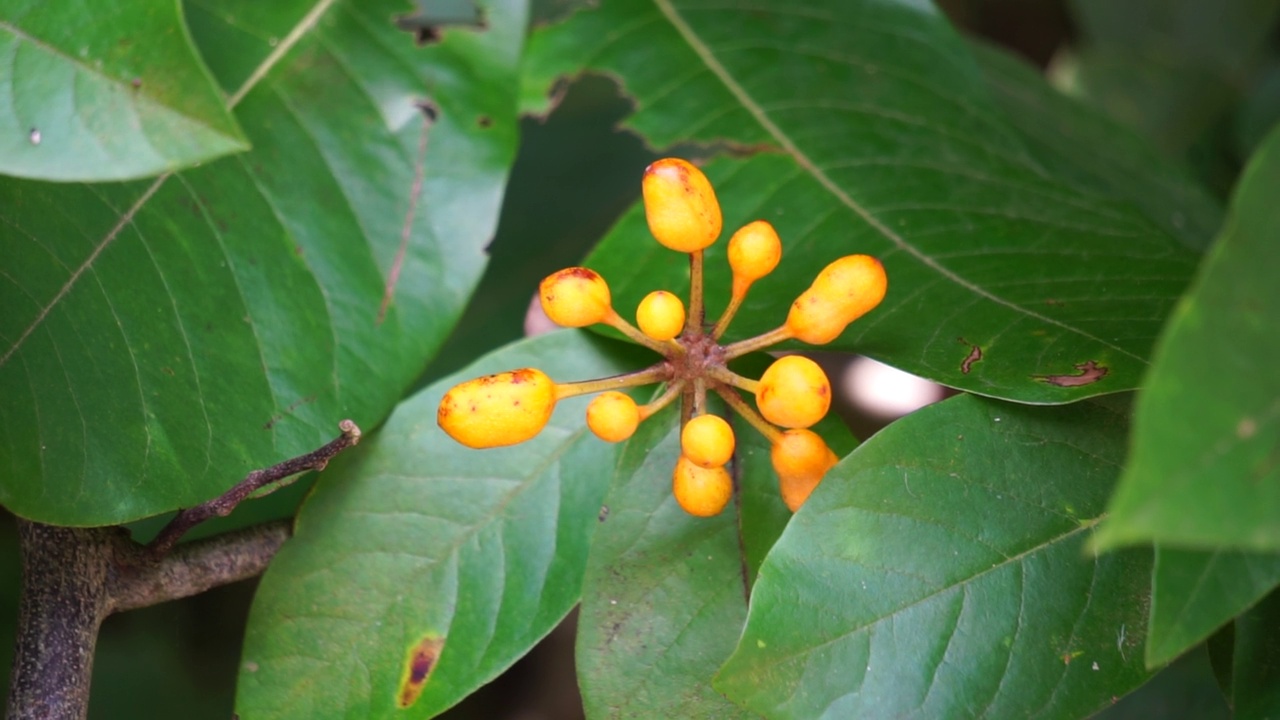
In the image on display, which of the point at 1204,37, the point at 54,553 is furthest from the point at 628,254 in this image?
the point at 1204,37

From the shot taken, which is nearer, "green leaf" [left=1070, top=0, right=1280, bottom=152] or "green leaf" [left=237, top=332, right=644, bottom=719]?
"green leaf" [left=237, top=332, right=644, bottom=719]

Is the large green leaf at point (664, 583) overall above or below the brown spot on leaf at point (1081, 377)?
below

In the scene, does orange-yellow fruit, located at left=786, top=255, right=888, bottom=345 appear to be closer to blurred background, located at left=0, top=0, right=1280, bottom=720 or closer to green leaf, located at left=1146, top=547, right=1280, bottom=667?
green leaf, located at left=1146, top=547, right=1280, bottom=667

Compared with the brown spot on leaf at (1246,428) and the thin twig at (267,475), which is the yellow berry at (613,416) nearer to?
the thin twig at (267,475)

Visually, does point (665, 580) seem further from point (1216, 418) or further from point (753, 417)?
point (1216, 418)

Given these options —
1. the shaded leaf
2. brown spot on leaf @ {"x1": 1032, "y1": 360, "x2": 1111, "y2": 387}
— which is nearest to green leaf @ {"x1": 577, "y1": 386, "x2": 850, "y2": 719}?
the shaded leaf

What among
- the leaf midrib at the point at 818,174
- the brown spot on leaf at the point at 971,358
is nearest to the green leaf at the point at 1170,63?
the leaf midrib at the point at 818,174
